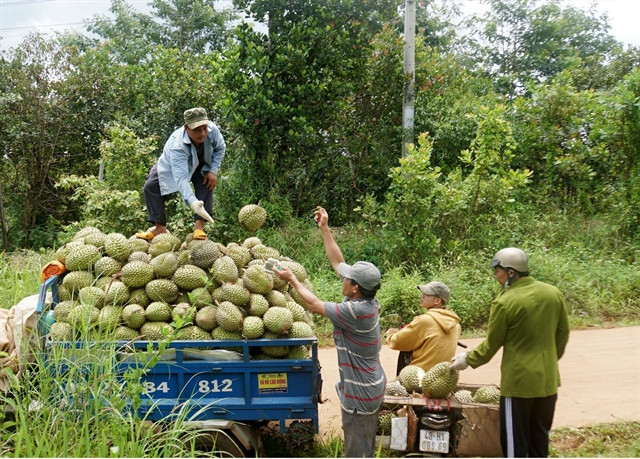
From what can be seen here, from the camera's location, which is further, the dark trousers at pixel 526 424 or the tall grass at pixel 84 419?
the dark trousers at pixel 526 424

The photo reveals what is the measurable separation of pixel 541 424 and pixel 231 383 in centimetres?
215

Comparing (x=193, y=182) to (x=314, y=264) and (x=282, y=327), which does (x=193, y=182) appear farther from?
(x=314, y=264)

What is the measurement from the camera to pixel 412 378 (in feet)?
15.2

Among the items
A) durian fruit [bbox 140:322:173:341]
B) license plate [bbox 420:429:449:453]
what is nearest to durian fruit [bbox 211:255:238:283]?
durian fruit [bbox 140:322:173:341]

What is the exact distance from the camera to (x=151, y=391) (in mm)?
4066

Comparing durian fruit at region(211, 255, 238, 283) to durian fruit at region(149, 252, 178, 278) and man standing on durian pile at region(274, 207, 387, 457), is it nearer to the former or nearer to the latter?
durian fruit at region(149, 252, 178, 278)

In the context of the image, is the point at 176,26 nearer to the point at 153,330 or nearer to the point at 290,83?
the point at 290,83

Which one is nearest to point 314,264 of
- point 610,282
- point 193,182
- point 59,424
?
point 193,182

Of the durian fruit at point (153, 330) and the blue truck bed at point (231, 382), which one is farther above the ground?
the durian fruit at point (153, 330)

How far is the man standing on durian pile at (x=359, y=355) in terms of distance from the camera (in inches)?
148

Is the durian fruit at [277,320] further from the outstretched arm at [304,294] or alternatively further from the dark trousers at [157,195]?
the dark trousers at [157,195]

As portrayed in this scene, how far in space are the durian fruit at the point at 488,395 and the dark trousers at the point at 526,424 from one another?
1.67 feet

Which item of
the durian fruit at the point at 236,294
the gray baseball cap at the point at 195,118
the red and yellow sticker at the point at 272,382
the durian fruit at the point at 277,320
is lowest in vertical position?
the red and yellow sticker at the point at 272,382

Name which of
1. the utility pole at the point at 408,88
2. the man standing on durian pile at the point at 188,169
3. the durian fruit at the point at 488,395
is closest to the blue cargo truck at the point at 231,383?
the man standing on durian pile at the point at 188,169
